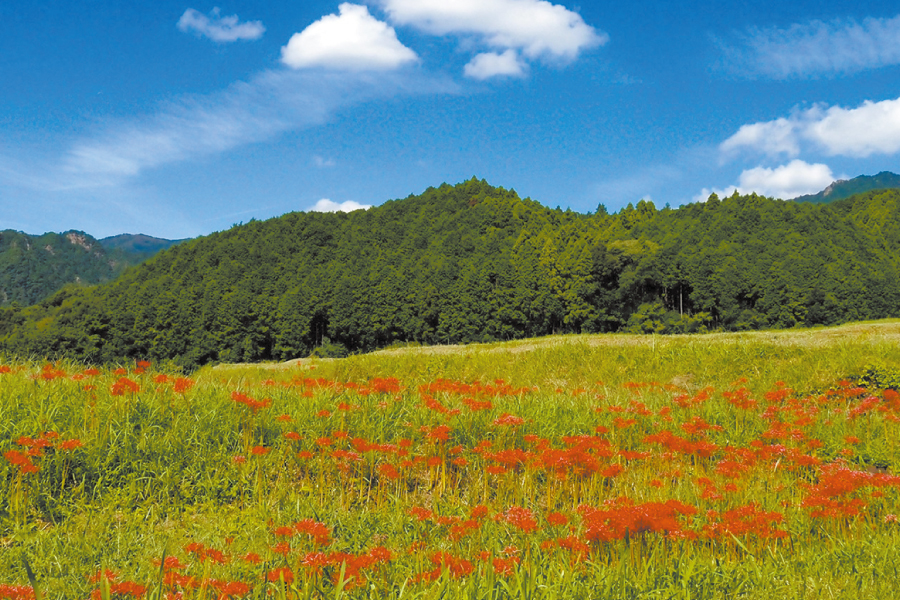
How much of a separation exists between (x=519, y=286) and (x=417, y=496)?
49.9m

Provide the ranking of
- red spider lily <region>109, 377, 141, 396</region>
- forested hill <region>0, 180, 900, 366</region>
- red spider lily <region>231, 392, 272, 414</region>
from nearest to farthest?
red spider lily <region>109, 377, 141, 396</region>
red spider lily <region>231, 392, 272, 414</region>
forested hill <region>0, 180, 900, 366</region>

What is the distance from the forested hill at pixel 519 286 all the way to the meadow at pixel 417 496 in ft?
145

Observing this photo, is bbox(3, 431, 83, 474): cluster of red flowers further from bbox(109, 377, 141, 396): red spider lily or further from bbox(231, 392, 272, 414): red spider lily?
bbox(231, 392, 272, 414): red spider lily

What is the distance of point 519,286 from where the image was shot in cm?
5338

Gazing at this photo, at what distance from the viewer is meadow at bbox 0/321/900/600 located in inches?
94.3

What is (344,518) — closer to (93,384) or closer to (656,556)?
Answer: (656,556)

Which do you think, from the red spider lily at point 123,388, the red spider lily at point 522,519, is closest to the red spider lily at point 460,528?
the red spider lily at point 522,519

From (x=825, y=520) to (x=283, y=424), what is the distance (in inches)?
160

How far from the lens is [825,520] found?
10.9ft

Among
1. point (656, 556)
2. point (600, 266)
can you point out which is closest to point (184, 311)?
point (600, 266)

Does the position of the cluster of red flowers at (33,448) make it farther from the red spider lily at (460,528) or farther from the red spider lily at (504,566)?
the red spider lily at (504,566)

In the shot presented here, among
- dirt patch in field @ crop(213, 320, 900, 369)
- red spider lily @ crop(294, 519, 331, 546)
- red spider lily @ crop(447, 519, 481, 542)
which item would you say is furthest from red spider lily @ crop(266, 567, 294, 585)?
dirt patch in field @ crop(213, 320, 900, 369)

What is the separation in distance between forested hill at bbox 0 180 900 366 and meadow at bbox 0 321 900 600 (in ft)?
145

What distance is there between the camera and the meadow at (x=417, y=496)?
239 centimetres
